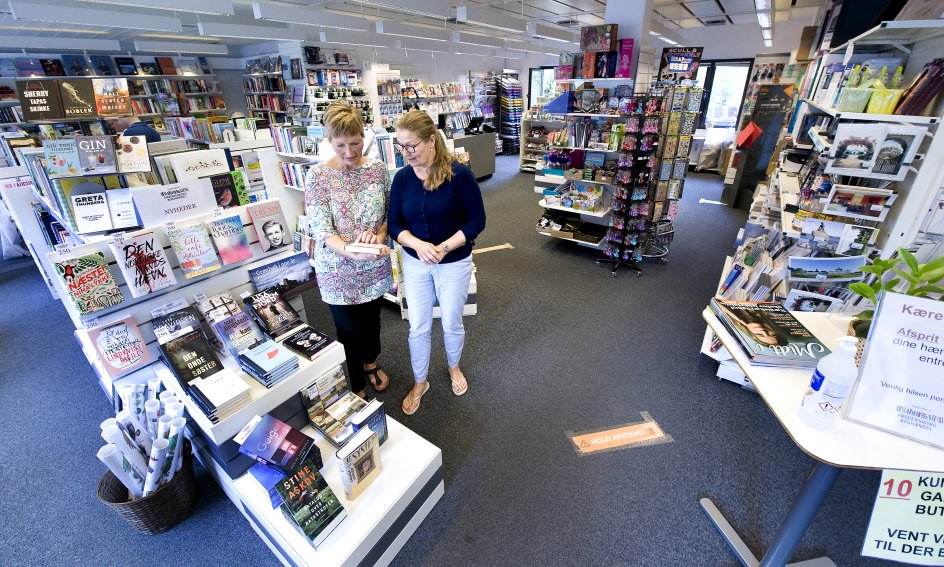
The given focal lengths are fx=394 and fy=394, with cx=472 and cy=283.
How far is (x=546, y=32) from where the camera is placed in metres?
8.16

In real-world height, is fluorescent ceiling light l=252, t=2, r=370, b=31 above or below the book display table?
above

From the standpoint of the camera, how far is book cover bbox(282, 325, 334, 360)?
184 cm

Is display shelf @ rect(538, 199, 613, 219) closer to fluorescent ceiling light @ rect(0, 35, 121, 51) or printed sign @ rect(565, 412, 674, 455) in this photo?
printed sign @ rect(565, 412, 674, 455)

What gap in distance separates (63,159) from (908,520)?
3431mm

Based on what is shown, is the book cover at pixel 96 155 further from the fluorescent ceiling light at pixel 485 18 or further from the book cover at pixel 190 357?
the fluorescent ceiling light at pixel 485 18

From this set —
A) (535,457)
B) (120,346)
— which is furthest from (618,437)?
(120,346)

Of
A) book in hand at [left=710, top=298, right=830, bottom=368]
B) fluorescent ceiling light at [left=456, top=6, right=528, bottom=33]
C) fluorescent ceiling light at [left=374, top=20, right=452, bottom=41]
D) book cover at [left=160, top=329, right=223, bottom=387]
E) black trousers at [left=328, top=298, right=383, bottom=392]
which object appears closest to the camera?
book in hand at [left=710, top=298, right=830, bottom=368]

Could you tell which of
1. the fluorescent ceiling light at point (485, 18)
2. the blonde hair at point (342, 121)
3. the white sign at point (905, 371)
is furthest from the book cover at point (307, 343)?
the fluorescent ceiling light at point (485, 18)

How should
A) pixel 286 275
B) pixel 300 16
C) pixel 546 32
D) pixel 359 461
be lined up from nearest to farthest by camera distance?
pixel 359 461
pixel 286 275
pixel 300 16
pixel 546 32

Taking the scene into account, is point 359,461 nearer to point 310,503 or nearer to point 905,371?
point 310,503

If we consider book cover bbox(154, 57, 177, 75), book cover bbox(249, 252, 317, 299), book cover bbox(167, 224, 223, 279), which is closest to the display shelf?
book cover bbox(249, 252, 317, 299)

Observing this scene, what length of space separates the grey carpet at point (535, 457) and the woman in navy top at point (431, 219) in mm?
811

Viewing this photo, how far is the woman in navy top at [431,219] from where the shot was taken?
178 centimetres

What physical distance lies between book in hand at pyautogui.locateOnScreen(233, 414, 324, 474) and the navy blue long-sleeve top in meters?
0.97
